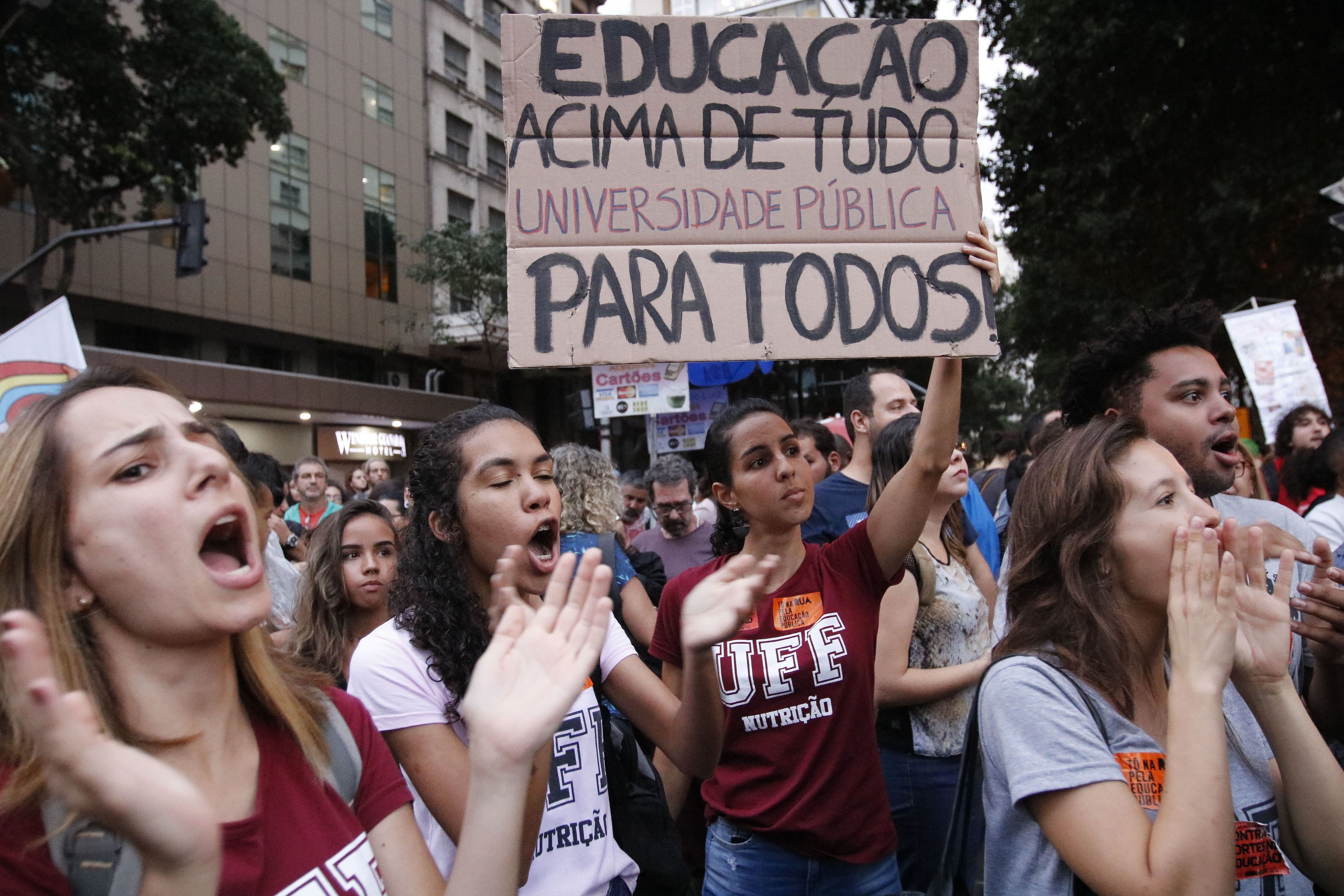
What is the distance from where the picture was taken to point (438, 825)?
2.09 metres

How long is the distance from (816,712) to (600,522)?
79.5 inches

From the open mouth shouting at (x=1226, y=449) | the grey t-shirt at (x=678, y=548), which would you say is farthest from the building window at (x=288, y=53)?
the open mouth shouting at (x=1226, y=449)

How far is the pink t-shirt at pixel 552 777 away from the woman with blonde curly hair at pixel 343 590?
137 cm

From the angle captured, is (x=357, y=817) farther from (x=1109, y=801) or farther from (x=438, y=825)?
(x=1109, y=801)

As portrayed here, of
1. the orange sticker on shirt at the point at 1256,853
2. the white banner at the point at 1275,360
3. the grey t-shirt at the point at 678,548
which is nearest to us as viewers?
the orange sticker on shirt at the point at 1256,853

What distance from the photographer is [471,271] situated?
24.2 meters

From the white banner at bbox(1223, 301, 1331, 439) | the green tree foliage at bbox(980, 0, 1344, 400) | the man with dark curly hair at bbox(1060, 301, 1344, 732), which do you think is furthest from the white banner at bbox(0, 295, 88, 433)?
the green tree foliage at bbox(980, 0, 1344, 400)

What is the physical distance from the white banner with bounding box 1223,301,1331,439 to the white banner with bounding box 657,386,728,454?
6052 mm

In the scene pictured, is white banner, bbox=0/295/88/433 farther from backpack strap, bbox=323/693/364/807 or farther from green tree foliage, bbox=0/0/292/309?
green tree foliage, bbox=0/0/292/309

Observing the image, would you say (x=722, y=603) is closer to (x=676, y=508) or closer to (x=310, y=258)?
(x=676, y=508)

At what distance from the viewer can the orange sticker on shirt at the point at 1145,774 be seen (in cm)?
177

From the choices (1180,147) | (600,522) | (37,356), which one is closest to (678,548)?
(600,522)

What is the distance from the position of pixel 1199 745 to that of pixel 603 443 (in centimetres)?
1173

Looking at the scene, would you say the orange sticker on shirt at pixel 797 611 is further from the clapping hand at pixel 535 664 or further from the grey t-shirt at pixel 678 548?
the grey t-shirt at pixel 678 548
